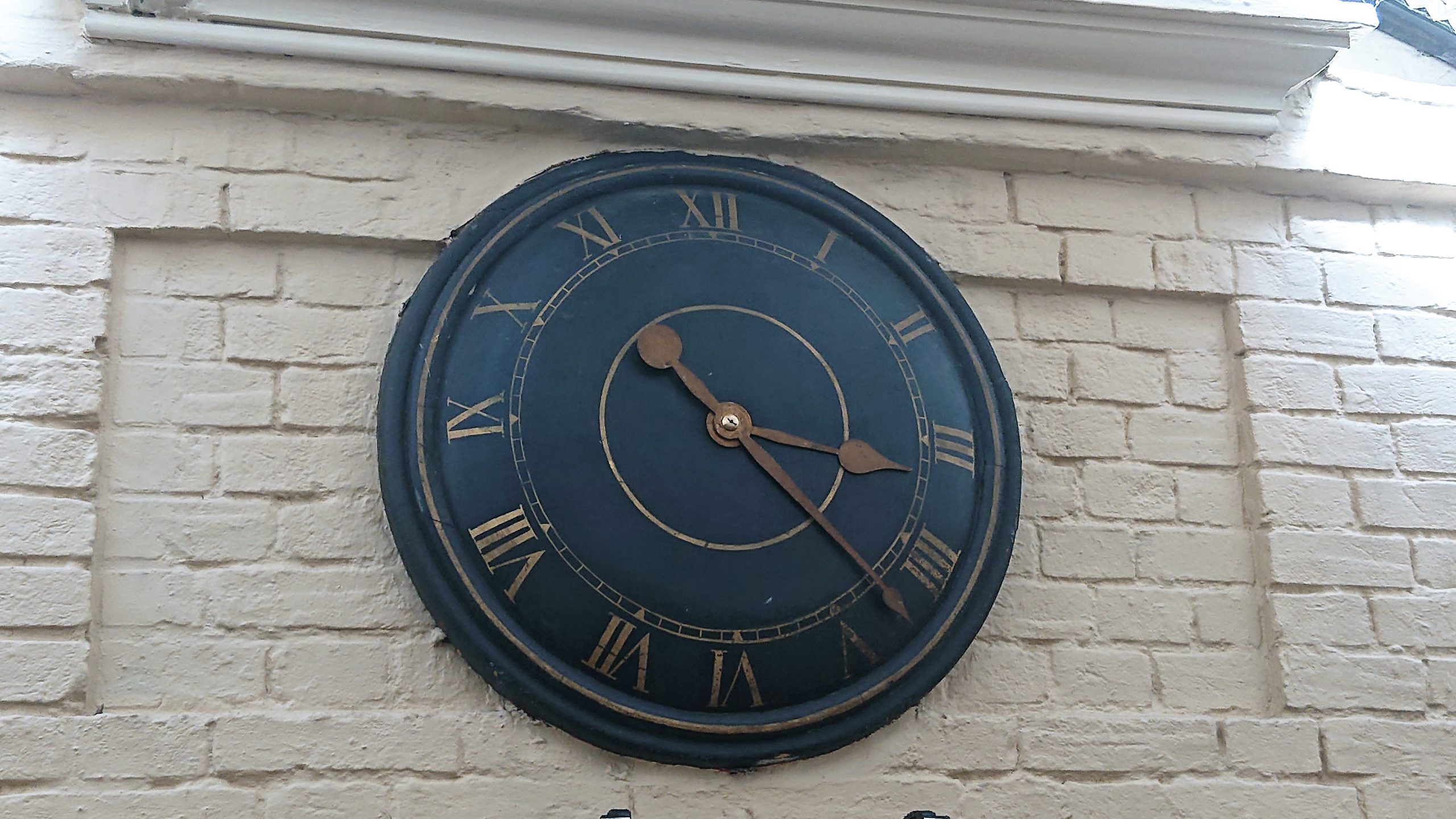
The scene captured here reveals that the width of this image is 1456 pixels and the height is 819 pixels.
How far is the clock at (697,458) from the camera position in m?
1.48

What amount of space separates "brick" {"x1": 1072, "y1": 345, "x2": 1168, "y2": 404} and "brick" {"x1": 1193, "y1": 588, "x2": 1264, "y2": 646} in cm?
29

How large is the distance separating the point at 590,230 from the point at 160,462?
610 millimetres

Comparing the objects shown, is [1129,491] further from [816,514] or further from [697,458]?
[697,458]

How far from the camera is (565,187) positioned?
5.53ft

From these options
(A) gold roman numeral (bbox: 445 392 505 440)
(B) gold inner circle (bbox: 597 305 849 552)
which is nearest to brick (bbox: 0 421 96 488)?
(A) gold roman numeral (bbox: 445 392 505 440)

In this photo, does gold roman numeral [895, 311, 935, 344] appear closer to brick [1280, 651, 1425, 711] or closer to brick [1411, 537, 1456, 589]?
brick [1280, 651, 1425, 711]

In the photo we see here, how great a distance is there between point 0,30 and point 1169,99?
163 cm

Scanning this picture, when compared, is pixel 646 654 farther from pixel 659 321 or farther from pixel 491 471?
pixel 659 321

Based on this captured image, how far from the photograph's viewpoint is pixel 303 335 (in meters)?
1.61

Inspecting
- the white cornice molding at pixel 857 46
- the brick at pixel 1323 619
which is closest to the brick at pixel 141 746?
the white cornice molding at pixel 857 46

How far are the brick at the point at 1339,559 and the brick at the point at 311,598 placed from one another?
3.87 ft

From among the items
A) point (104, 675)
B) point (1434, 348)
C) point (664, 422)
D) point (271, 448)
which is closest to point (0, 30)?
point (271, 448)

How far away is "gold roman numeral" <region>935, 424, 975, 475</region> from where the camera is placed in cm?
166

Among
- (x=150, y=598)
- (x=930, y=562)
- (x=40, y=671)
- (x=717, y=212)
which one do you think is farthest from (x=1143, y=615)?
(x=40, y=671)
